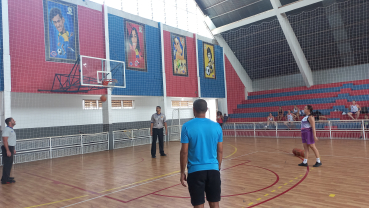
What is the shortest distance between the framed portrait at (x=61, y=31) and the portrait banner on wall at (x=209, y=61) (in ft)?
29.1

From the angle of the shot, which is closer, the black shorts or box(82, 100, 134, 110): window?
the black shorts

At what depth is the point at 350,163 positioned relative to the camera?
6.32 meters

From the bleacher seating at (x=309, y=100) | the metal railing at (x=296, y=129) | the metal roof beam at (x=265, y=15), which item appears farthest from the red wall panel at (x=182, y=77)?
the bleacher seating at (x=309, y=100)

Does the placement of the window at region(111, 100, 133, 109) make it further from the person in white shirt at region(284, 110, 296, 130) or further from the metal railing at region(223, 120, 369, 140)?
the person in white shirt at region(284, 110, 296, 130)

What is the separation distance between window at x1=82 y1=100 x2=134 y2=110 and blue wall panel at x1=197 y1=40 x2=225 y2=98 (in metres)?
5.08

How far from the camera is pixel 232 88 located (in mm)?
19188

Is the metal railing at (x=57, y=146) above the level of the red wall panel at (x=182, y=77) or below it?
below

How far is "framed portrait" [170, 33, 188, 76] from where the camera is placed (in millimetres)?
15273

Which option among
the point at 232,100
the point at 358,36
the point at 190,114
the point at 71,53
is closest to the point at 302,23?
the point at 358,36

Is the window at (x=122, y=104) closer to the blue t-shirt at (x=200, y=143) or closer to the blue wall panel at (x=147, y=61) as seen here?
the blue wall panel at (x=147, y=61)

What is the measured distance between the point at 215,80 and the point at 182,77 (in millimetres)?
3355

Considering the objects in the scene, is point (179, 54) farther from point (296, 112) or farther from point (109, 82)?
point (296, 112)

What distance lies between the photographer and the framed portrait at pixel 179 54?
1527 centimetres

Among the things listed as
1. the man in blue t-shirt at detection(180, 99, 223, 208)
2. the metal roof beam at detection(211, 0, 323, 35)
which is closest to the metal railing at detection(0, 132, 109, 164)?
the man in blue t-shirt at detection(180, 99, 223, 208)
